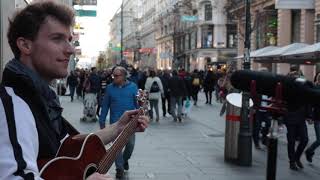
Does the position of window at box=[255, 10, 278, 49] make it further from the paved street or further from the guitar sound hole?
the guitar sound hole

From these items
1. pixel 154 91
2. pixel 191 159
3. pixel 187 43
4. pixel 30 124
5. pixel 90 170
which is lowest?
pixel 191 159

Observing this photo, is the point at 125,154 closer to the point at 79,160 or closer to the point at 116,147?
the point at 116,147

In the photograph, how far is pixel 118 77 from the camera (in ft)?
32.0

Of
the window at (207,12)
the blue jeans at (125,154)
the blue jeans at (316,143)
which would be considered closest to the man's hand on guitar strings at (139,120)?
the blue jeans at (125,154)

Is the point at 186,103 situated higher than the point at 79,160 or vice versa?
the point at 79,160

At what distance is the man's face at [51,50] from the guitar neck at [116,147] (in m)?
0.43

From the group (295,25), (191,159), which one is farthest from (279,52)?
(295,25)

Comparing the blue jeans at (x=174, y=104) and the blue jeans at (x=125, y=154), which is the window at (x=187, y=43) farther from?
the blue jeans at (x=125, y=154)

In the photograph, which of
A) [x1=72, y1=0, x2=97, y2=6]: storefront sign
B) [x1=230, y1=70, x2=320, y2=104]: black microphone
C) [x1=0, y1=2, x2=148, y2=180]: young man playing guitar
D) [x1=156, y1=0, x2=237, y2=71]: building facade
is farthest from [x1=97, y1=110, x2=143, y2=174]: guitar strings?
[x1=156, y1=0, x2=237, y2=71]: building facade

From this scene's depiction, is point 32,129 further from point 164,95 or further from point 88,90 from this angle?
point 164,95

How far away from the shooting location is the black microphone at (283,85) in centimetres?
343

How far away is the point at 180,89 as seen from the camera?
840 inches

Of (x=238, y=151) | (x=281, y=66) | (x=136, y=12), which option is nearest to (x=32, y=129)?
(x=238, y=151)

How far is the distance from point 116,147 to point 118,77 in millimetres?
6809
